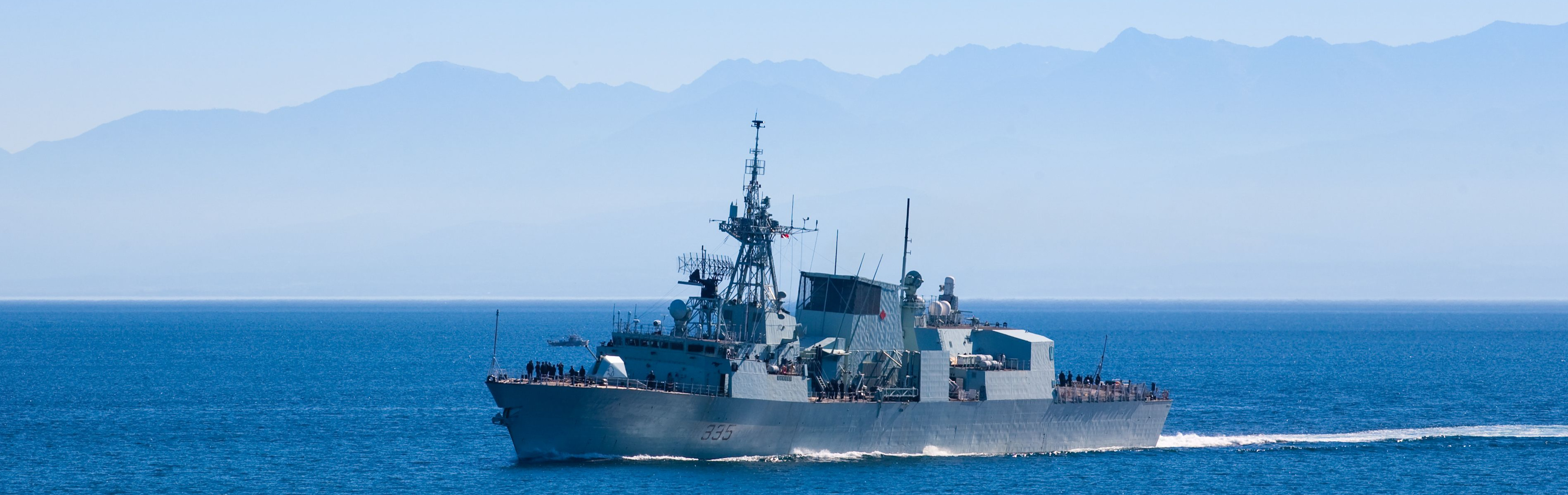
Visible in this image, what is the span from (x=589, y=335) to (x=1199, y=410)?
319 feet

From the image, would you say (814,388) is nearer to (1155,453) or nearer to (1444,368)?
(1155,453)

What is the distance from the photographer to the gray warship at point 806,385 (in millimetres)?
44688

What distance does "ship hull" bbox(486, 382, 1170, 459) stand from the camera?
44281mm

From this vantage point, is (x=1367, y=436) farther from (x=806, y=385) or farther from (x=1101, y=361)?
(x=806, y=385)

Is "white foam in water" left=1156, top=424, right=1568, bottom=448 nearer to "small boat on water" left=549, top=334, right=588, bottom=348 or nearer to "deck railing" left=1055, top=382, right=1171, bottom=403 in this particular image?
"deck railing" left=1055, top=382, right=1171, bottom=403

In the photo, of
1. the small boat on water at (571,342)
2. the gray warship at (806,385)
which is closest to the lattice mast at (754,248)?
the gray warship at (806,385)

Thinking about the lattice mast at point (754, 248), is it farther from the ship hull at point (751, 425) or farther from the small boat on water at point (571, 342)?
the small boat on water at point (571, 342)

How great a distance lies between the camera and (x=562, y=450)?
44844mm

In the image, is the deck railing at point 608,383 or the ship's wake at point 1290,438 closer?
the deck railing at point 608,383

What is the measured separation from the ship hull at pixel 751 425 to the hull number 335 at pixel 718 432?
3 cm

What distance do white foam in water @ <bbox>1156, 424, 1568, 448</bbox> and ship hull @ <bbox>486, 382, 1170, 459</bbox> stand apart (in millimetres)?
5384

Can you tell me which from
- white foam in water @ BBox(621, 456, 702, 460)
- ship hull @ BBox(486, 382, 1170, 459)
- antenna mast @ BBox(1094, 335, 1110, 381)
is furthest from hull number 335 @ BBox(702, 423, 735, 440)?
antenna mast @ BBox(1094, 335, 1110, 381)

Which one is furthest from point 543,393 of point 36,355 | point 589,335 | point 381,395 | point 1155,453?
point 589,335

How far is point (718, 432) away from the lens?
4556cm
